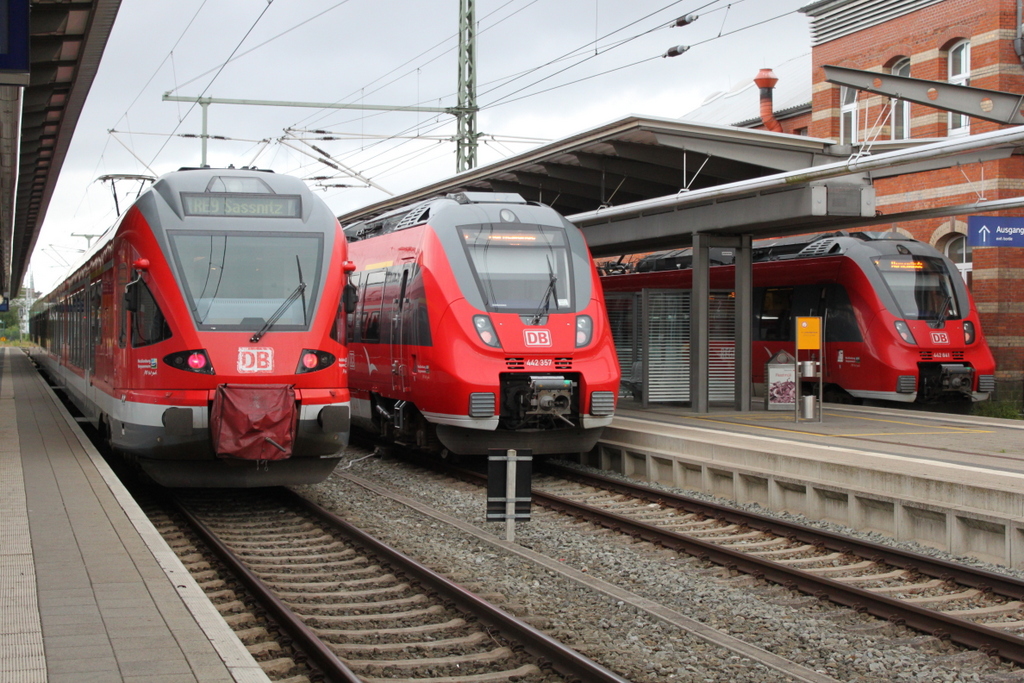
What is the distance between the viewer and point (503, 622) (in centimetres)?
657

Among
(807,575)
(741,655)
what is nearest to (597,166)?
(807,575)

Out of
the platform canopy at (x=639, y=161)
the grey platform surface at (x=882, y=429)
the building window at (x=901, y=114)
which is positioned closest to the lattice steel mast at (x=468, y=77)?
the platform canopy at (x=639, y=161)

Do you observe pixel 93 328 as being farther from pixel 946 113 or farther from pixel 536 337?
pixel 946 113

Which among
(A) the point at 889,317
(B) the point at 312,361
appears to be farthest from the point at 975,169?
(B) the point at 312,361

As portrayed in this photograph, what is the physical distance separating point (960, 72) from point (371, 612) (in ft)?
78.3

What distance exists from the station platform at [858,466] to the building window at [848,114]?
47.9ft

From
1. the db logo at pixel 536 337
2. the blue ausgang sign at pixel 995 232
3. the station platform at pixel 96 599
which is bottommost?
the station platform at pixel 96 599

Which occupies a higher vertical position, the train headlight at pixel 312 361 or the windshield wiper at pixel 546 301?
the windshield wiper at pixel 546 301

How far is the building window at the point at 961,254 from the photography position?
1018 inches

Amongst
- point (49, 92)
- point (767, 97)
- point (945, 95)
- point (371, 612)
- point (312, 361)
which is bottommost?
point (371, 612)

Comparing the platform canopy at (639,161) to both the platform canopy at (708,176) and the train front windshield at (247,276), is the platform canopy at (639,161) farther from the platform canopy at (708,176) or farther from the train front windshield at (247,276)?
the train front windshield at (247,276)

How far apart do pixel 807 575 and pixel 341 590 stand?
3.45 m

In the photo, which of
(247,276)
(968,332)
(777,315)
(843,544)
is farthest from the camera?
(777,315)

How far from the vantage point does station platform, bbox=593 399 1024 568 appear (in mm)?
9180
